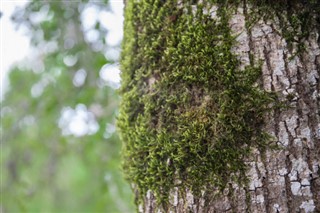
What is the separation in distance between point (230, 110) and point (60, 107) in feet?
6.78

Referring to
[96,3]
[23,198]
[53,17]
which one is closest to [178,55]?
[96,3]

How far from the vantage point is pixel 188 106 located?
4.31 feet

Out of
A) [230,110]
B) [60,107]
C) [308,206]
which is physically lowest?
[308,206]

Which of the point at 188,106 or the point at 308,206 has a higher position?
the point at 188,106

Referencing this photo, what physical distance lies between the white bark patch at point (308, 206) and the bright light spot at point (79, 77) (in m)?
2.20

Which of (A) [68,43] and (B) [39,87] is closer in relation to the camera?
(A) [68,43]

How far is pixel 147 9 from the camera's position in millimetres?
1502

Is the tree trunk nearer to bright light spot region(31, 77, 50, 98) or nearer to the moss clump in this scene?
the moss clump

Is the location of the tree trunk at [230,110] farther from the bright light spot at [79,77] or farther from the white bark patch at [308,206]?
the bright light spot at [79,77]

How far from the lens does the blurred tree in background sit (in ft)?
8.76

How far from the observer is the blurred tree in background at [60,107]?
8.76 feet

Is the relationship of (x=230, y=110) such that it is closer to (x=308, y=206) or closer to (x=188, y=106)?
(x=188, y=106)

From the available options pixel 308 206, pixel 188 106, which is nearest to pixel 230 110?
pixel 188 106

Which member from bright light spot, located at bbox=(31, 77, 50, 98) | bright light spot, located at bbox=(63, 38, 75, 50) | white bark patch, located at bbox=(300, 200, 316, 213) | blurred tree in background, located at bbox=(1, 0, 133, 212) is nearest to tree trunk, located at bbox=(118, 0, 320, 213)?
white bark patch, located at bbox=(300, 200, 316, 213)
